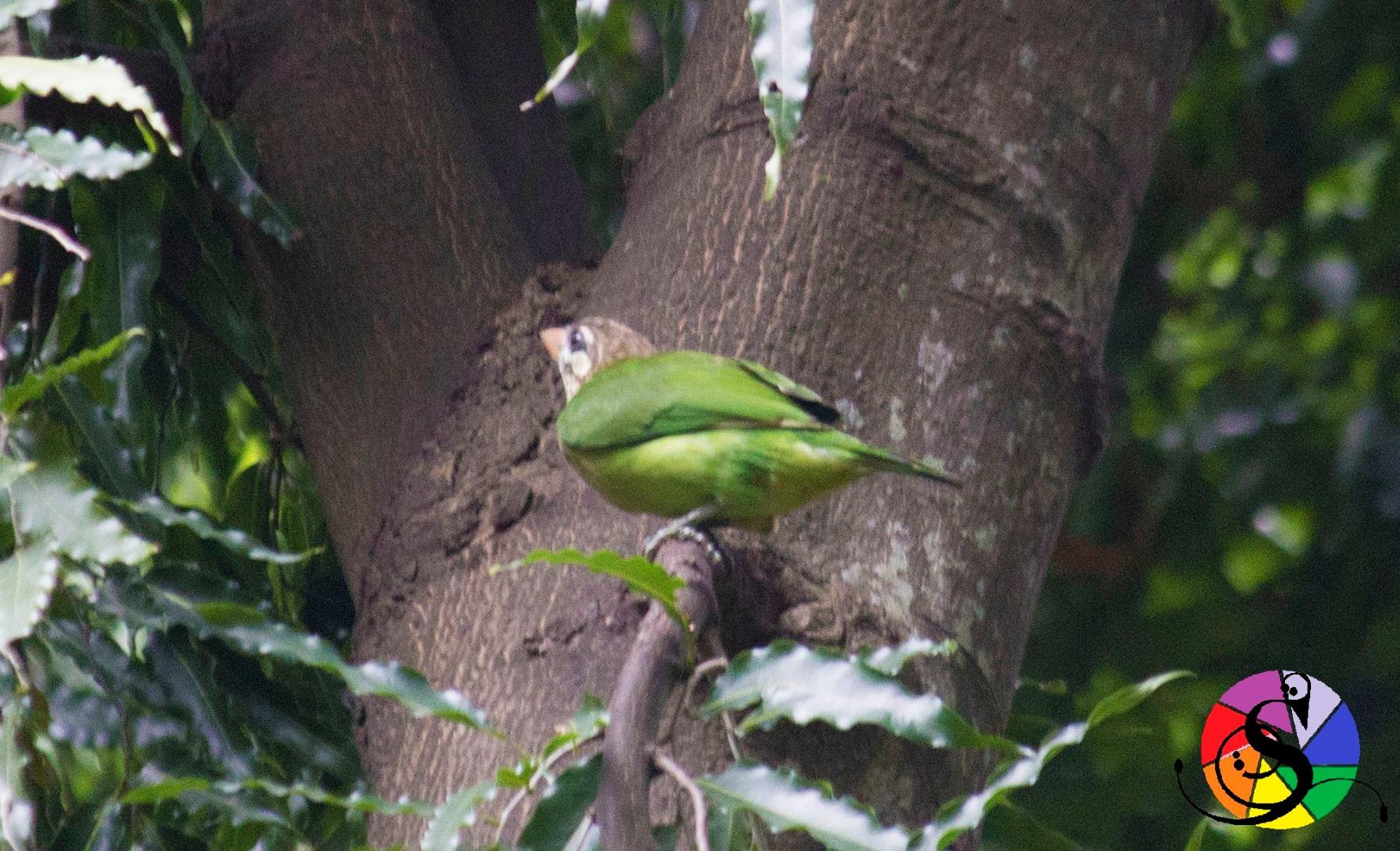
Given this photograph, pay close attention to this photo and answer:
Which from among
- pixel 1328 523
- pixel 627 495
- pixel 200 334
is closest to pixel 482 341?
pixel 627 495

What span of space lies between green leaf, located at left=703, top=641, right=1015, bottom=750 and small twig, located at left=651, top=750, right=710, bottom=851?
0.51 ft

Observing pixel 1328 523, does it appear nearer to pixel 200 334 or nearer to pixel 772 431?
pixel 772 431

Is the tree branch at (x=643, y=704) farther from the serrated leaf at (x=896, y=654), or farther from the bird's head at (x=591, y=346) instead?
the bird's head at (x=591, y=346)

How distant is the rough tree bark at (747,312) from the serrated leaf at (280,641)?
24cm

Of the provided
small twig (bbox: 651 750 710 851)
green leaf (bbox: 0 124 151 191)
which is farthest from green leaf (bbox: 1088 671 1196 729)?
green leaf (bbox: 0 124 151 191)

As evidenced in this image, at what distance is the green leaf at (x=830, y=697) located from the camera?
155 centimetres

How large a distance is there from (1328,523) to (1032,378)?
6.81 feet

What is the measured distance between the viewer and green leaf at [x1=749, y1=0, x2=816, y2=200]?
1650 mm

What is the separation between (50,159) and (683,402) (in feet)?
2.94

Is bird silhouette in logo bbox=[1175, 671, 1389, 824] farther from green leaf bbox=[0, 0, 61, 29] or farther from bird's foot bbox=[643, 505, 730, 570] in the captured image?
green leaf bbox=[0, 0, 61, 29]

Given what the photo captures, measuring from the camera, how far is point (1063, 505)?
230 centimetres

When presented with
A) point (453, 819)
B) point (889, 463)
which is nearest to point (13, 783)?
point (453, 819)

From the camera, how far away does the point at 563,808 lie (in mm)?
1491

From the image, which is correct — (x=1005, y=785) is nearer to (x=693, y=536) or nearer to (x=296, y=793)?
(x=693, y=536)
